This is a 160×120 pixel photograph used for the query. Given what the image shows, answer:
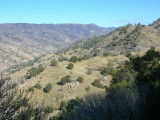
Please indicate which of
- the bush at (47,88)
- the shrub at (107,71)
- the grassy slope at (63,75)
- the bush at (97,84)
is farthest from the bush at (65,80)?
the shrub at (107,71)

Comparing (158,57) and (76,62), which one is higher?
(158,57)

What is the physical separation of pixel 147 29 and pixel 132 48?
26.5 m

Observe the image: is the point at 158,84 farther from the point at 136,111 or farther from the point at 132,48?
the point at 132,48

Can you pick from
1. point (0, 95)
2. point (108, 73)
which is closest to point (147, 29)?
point (108, 73)

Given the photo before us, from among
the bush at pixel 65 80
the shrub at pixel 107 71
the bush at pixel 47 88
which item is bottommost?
the bush at pixel 47 88

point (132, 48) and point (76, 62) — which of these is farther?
point (132, 48)

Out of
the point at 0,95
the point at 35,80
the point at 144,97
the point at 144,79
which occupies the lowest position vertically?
the point at 35,80

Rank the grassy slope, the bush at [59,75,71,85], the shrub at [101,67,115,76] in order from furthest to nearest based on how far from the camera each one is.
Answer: the shrub at [101,67,115,76]
the bush at [59,75,71,85]
the grassy slope

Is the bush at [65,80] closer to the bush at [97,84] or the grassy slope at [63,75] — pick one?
the grassy slope at [63,75]

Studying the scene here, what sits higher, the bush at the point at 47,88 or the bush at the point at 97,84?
the bush at the point at 97,84

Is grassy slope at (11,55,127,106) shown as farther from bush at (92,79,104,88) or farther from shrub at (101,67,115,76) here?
shrub at (101,67,115,76)

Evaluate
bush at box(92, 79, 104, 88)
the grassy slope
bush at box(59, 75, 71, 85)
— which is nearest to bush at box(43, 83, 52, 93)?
the grassy slope

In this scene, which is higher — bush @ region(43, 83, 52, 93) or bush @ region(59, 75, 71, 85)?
bush @ region(59, 75, 71, 85)

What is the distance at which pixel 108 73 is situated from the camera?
222 ft
